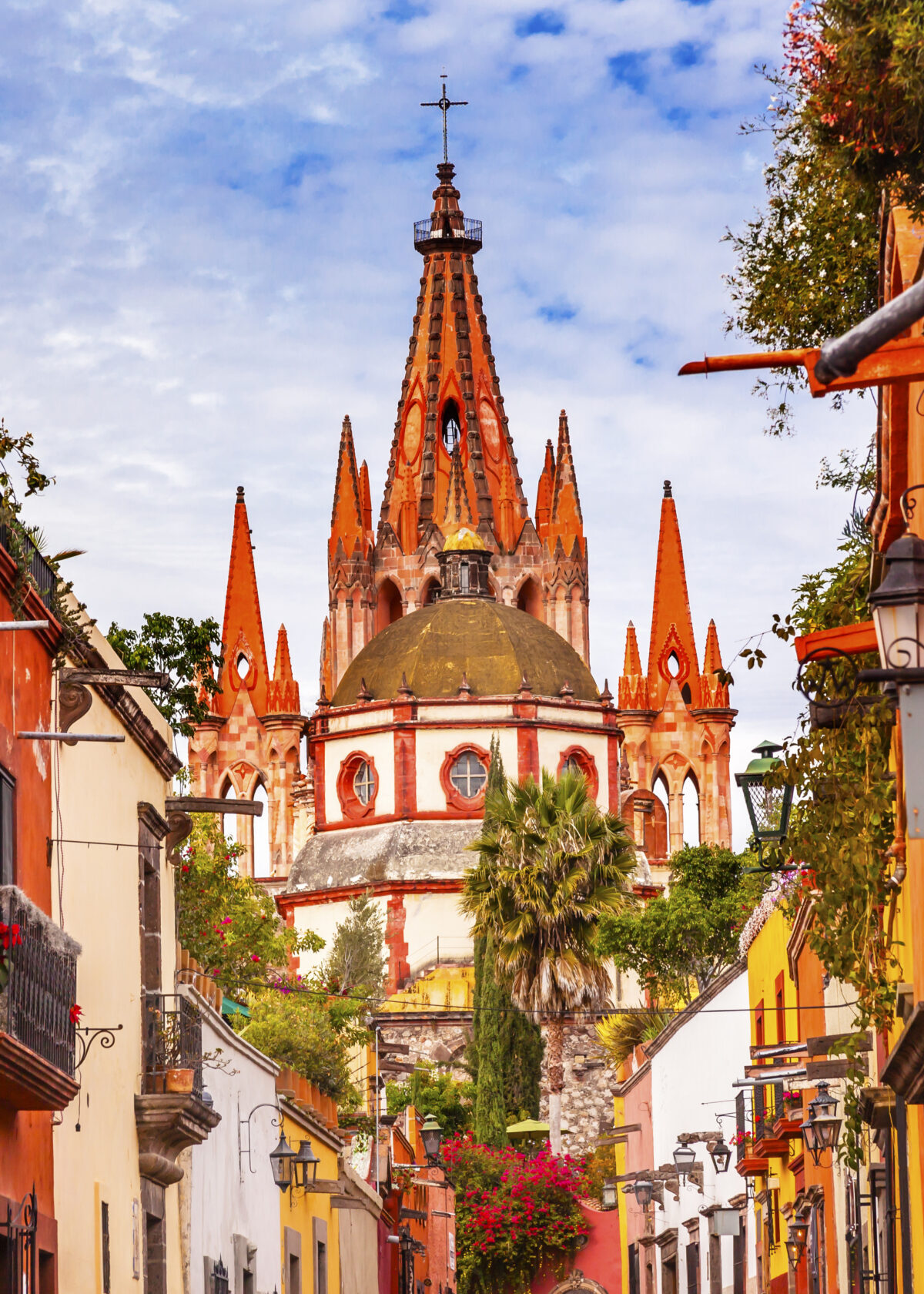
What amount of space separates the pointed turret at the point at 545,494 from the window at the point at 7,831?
72412 mm

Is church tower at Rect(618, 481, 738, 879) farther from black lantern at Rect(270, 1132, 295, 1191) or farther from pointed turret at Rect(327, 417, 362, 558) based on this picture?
black lantern at Rect(270, 1132, 295, 1191)

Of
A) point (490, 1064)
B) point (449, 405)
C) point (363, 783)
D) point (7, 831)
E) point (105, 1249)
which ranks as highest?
point (449, 405)

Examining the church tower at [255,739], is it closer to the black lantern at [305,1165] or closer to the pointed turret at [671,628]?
the pointed turret at [671,628]

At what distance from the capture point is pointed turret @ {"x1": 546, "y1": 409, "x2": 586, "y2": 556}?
285 ft

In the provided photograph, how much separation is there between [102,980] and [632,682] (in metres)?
67.7

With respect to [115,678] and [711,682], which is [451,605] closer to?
[711,682]

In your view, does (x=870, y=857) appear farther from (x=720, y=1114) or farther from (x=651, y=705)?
(x=651, y=705)

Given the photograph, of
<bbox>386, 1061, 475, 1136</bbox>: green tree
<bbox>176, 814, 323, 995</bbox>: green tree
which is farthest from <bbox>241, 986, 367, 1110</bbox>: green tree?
<bbox>386, 1061, 475, 1136</bbox>: green tree

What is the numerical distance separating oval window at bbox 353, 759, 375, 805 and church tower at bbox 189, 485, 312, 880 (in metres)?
12.4

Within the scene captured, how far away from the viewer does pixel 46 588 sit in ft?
54.4

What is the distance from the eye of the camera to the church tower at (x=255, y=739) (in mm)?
84688

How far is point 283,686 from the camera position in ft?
281

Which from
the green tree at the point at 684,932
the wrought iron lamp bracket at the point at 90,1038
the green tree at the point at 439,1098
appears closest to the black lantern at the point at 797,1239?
the wrought iron lamp bracket at the point at 90,1038

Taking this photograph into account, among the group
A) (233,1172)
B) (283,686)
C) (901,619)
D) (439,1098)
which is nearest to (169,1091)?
(233,1172)
